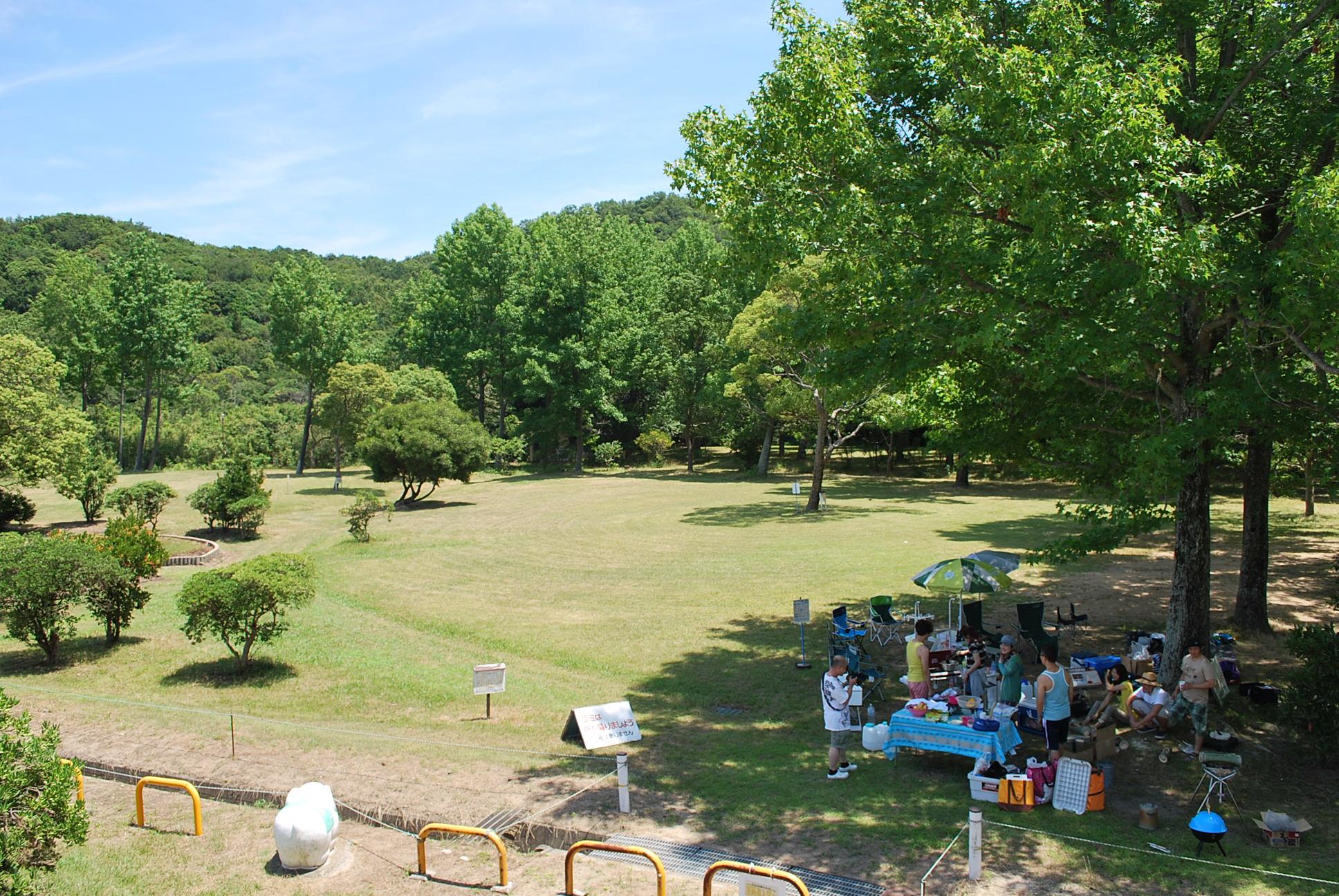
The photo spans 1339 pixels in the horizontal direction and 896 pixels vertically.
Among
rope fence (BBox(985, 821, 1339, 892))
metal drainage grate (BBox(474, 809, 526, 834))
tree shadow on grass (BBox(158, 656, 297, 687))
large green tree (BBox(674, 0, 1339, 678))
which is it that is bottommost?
tree shadow on grass (BBox(158, 656, 297, 687))

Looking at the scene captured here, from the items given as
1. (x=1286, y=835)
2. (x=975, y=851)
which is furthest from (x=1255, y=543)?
(x=975, y=851)

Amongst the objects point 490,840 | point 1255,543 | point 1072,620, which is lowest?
point 490,840

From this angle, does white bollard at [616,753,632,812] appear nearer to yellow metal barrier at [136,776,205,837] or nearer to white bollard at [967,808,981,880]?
white bollard at [967,808,981,880]

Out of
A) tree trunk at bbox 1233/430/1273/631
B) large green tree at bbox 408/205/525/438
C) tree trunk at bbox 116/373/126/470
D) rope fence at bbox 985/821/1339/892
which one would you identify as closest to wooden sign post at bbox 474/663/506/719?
rope fence at bbox 985/821/1339/892

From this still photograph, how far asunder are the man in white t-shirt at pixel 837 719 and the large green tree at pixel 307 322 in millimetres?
50744

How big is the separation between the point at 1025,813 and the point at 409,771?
6.96m

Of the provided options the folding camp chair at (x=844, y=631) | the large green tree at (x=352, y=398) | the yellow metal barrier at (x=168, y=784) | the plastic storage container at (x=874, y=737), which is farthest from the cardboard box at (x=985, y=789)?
the large green tree at (x=352, y=398)

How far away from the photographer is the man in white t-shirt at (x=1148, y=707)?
1085 centimetres

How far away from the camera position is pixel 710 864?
762 centimetres

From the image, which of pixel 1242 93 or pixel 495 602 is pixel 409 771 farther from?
pixel 1242 93

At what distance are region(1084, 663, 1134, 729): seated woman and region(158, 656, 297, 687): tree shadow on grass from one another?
12.6 metres

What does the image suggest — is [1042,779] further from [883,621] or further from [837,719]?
[883,621]

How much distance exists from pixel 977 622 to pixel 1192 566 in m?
4.36

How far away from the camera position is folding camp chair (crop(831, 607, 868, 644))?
15352mm
